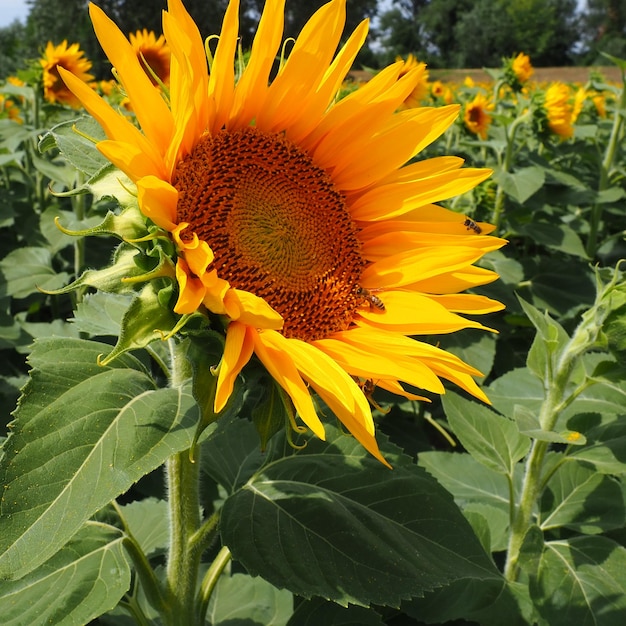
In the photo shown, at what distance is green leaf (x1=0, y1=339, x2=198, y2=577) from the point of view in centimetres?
103

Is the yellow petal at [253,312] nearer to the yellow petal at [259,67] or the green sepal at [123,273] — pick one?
the green sepal at [123,273]

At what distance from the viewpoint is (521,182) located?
3633 mm

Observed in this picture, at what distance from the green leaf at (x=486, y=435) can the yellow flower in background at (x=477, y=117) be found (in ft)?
11.9

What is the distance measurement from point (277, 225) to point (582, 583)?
1144mm

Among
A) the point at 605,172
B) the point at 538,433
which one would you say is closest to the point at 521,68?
the point at 605,172

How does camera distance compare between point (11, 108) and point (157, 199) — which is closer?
point (157, 199)

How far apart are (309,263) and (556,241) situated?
104 inches

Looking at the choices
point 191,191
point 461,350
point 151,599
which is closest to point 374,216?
point 191,191

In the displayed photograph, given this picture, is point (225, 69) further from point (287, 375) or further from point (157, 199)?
point (287, 375)

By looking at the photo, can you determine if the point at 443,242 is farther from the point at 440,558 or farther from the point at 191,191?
the point at 440,558

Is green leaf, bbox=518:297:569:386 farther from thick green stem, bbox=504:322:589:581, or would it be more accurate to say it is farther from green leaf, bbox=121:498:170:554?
green leaf, bbox=121:498:170:554

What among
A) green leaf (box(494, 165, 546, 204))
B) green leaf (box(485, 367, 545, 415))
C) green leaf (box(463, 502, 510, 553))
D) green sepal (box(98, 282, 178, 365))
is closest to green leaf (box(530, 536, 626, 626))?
green leaf (box(463, 502, 510, 553))

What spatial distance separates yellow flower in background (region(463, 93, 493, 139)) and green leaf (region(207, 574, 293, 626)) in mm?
3991

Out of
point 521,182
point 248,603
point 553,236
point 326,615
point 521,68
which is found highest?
point 521,68
